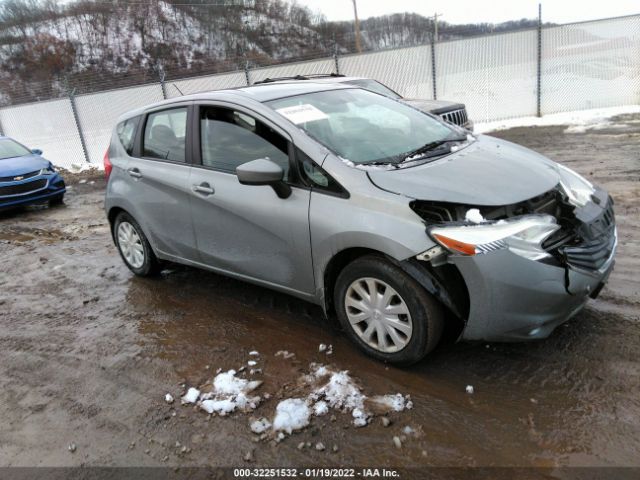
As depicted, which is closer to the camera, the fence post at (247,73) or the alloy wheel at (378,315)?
the alloy wheel at (378,315)

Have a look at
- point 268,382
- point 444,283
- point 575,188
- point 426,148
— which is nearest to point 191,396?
point 268,382

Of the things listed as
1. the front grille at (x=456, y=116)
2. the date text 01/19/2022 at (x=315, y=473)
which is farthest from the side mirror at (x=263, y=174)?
the front grille at (x=456, y=116)

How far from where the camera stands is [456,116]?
27.5 feet

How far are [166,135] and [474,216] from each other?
291 cm

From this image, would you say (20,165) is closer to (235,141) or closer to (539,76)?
(235,141)

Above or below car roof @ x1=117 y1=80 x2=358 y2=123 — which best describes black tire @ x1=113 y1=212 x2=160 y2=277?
below

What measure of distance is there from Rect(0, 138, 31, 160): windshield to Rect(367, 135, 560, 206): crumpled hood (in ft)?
30.9

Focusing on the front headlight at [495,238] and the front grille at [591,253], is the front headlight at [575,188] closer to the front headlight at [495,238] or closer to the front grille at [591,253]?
the front grille at [591,253]

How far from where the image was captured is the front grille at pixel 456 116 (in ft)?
26.5

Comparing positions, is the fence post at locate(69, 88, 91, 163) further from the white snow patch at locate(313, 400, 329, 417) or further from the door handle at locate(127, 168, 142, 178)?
the white snow patch at locate(313, 400, 329, 417)

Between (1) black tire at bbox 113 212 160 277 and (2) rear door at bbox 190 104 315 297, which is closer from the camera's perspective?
(2) rear door at bbox 190 104 315 297

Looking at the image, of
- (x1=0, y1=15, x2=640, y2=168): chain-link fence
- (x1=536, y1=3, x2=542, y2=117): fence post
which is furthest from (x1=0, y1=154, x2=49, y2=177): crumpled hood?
(x1=536, y1=3, x2=542, y2=117): fence post

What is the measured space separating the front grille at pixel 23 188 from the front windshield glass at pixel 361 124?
24.5 ft

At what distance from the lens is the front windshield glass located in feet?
11.6
